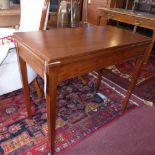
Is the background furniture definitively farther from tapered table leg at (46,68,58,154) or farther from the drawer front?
the drawer front

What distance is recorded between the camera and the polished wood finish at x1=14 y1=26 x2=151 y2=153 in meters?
0.83

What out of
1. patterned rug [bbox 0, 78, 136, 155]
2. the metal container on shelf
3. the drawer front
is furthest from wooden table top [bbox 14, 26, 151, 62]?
the drawer front

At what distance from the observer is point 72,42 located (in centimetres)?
101

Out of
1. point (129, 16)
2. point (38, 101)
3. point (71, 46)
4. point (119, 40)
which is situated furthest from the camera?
point (129, 16)

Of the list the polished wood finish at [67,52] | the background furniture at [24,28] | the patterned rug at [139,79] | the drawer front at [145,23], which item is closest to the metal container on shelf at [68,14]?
the background furniture at [24,28]

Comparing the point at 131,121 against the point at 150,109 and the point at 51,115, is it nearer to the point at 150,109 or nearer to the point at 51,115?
the point at 150,109

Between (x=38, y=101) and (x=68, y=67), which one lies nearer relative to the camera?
(x=68, y=67)

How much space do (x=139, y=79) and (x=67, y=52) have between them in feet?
5.33

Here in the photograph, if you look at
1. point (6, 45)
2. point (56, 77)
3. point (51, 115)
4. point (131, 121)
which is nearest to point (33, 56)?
point (56, 77)

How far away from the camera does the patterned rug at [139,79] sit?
6.31 ft

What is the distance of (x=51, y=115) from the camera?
96 centimetres

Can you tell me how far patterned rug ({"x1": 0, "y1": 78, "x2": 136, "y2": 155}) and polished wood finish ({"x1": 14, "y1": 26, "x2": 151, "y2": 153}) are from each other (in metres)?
0.21

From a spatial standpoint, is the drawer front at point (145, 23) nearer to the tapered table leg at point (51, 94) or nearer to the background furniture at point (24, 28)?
the background furniture at point (24, 28)

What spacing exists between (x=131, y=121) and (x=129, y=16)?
1884mm
